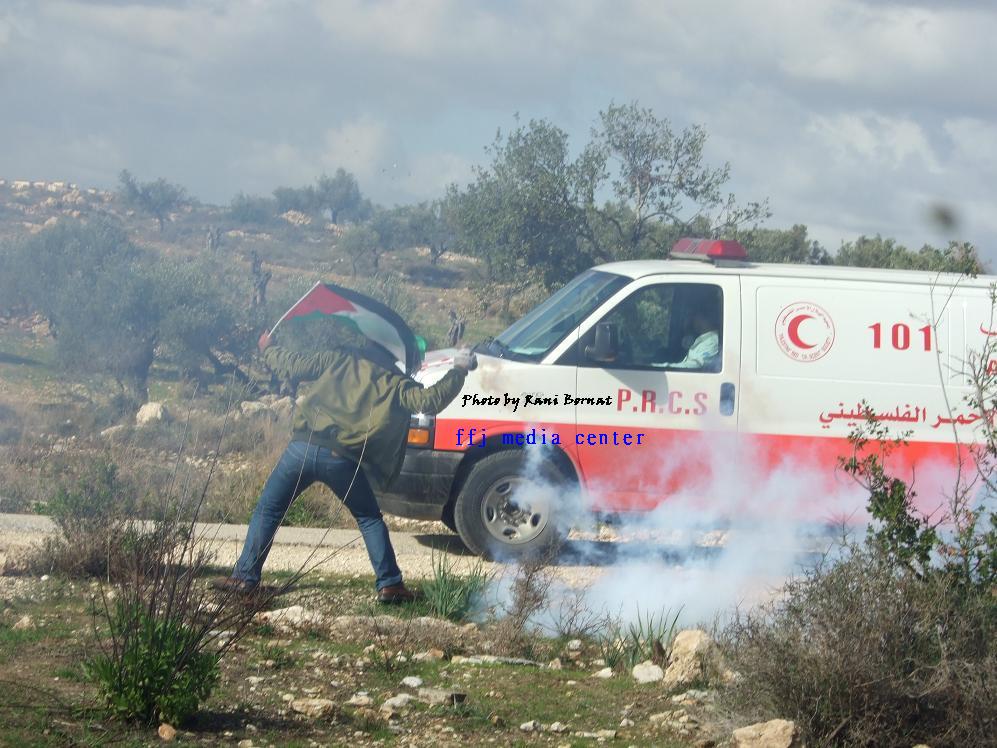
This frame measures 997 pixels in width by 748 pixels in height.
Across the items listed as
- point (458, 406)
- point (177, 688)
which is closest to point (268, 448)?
point (458, 406)

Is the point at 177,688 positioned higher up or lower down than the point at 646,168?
lower down

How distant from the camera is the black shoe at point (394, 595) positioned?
7304 mm

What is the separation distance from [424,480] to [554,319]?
1.54 meters

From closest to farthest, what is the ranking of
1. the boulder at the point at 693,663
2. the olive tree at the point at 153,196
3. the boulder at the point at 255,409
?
1. the boulder at the point at 693,663
2. the boulder at the point at 255,409
3. the olive tree at the point at 153,196

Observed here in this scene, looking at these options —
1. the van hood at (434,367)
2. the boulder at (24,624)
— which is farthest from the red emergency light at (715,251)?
the boulder at (24,624)

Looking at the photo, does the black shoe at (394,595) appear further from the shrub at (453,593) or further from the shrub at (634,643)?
the shrub at (634,643)

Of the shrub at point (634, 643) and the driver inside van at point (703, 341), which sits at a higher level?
the driver inside van at point (703, 341)

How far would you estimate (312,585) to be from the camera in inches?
305

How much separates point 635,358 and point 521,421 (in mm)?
930

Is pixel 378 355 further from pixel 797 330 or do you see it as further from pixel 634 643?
pixel 797 330

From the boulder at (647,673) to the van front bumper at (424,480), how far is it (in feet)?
9.03

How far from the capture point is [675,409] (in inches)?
336

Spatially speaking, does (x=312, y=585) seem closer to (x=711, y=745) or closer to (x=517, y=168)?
(x=711, y=745)

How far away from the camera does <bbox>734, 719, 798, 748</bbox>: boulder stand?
15.0 ft
